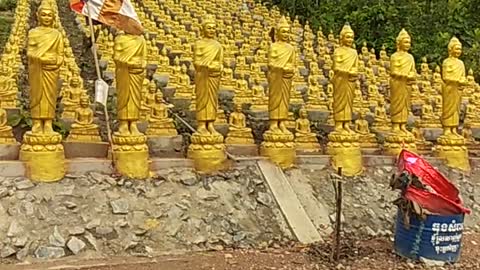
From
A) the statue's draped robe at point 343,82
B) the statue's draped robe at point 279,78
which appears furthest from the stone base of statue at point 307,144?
the statue's draped robe at point 279,78

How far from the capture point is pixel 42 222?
5766mm

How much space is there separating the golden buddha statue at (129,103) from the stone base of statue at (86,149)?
0.30 meters

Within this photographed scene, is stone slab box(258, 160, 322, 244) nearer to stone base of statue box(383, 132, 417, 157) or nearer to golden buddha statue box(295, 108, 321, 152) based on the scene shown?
golden buddha statue box(295, 108, 321, 152)

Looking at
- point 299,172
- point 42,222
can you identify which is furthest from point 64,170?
point 299,172

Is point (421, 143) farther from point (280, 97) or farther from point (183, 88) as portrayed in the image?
point (183, 88)

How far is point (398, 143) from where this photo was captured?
779 cm

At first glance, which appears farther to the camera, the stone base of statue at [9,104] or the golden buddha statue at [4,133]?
the stone base of statue at [9,104]

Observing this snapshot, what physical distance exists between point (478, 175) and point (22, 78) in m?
6.16

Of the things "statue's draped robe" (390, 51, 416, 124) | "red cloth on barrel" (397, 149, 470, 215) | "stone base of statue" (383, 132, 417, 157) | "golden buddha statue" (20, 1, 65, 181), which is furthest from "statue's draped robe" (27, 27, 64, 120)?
"stone base of statue" (383, 132, 417, 157)

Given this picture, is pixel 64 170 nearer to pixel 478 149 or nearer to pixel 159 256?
pixel 159 256

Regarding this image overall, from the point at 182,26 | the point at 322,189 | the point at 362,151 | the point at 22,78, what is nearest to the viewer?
the point at 322,189

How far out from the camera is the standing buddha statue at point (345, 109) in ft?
24.0

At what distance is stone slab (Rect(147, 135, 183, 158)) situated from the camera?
7082 mm

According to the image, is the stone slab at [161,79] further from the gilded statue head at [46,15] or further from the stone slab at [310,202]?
the gilded statue head at [46,15]
